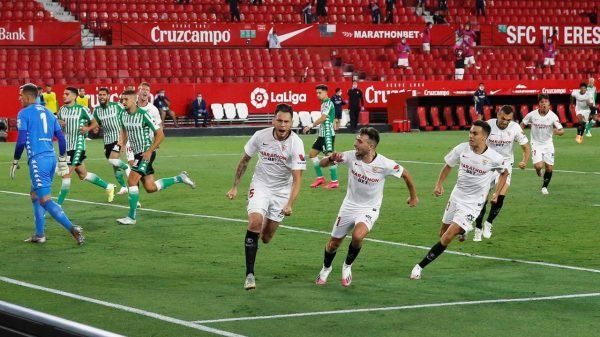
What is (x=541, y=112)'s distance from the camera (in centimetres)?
2297

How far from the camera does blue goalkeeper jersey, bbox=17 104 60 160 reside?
51.5 ft

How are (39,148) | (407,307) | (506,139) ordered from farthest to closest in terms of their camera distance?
(506,139) < (39,148) < (407,307)

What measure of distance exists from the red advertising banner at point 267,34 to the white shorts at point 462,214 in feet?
118

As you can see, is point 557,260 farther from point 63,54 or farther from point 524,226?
point 63,54

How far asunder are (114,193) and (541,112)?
854cm

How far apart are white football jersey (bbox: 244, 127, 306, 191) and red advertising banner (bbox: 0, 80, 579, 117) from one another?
32000 mm

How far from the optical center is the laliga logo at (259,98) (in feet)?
159

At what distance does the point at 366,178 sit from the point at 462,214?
5.45ft

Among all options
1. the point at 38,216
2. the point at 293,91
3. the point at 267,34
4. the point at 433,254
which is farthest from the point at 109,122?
the point at 267,34

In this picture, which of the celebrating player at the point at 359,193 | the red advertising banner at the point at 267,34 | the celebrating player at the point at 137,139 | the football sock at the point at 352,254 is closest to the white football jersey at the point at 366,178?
the celebrating player at the point at 359,193

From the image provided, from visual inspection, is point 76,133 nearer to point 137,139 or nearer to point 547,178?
point 137,139

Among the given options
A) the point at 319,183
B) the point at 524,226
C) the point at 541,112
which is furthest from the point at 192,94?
the point at 524,226

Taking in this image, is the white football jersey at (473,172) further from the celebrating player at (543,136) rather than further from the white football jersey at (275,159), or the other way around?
the celebrating player at (543,136)

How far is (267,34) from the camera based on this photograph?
51.7m
